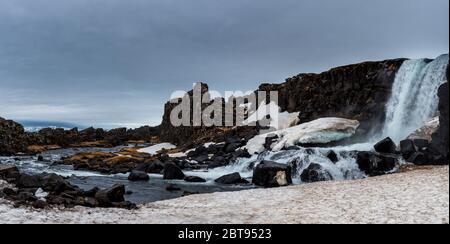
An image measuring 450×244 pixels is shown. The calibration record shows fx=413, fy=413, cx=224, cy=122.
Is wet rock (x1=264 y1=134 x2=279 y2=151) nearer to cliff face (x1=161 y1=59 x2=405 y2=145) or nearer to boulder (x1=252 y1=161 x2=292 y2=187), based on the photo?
cliff face (x1=161 y1=59 x2=405 y2=145)

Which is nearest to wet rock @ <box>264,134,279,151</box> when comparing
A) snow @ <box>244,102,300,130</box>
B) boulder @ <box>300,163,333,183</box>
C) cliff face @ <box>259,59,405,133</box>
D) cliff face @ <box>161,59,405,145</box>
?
cliff face @ <box>161,59,405,145</box>

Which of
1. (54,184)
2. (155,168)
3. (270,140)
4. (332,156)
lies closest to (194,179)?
(155,168)

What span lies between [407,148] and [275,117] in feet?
158

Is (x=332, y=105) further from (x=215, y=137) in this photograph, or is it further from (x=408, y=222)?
(x=408, y=222)

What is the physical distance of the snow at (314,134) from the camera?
61.1 meters

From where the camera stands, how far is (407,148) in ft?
135

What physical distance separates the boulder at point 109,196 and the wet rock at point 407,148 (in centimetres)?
2809

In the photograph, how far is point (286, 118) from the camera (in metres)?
85.2

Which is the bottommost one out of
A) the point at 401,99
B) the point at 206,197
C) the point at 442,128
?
the point at 206,197

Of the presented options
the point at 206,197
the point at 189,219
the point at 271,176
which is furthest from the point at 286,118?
the point at 189,219

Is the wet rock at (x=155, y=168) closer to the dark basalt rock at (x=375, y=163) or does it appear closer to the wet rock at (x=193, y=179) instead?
the wet rock at (x=193, y=179)

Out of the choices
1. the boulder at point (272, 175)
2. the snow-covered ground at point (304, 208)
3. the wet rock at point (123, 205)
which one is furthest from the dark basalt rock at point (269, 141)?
the wet rock at point (123, 205)

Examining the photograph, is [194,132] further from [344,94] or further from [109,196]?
[109,196]

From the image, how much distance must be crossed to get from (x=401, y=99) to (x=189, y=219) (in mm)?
47650
